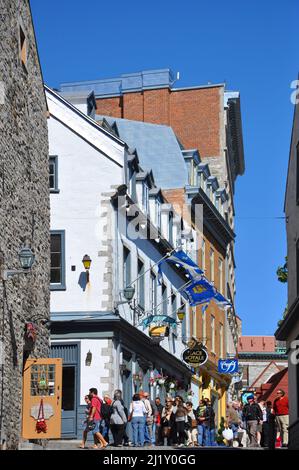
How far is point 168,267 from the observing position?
136ft

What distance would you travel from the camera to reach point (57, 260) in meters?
32.8

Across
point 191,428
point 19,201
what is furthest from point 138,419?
point 19,201

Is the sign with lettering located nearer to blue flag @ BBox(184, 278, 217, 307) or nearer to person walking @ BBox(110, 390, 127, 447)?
blue flag @ BBox(184, 278, 217, 307)

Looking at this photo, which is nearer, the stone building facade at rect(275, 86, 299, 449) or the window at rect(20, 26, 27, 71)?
the window at rect(20, 26, 27, 71)

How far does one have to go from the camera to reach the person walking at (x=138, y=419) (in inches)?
1051

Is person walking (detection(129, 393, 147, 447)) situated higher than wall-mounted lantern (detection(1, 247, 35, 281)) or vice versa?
wall-mounted lantern (detection(1, 247, 35, 281))

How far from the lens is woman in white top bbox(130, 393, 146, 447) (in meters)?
26.7

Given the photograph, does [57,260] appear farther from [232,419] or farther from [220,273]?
[220,273]

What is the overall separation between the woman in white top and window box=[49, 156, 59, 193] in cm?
895

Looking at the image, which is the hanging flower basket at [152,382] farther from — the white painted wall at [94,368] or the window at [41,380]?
the window at [41,380]

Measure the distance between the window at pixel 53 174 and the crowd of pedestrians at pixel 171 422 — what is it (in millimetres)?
7433

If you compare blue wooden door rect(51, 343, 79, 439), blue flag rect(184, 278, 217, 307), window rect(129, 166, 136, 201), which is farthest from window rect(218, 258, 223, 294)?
blue wooden door rect(51, 343, 79, 439)

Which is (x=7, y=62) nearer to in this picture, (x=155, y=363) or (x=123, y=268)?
(x=123, y=268)

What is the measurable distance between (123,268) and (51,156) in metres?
4.16
